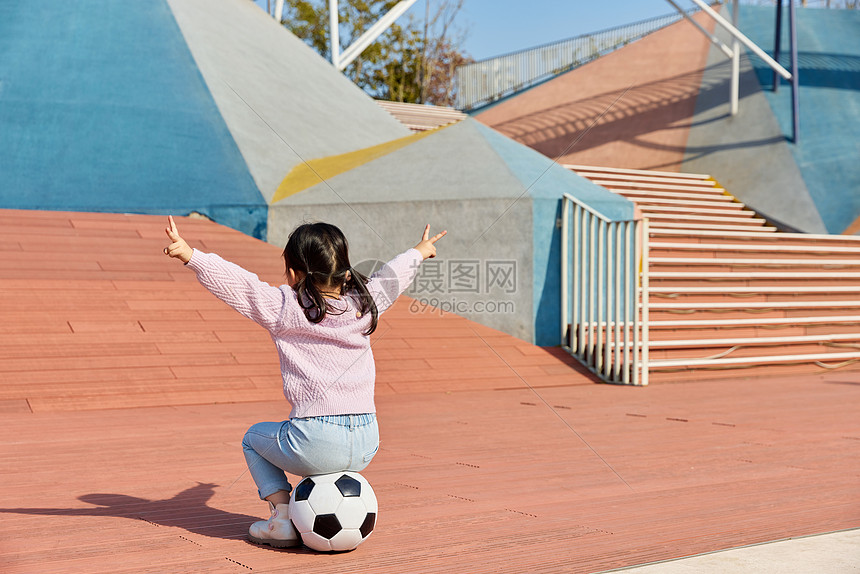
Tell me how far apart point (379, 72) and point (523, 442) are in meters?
26.8

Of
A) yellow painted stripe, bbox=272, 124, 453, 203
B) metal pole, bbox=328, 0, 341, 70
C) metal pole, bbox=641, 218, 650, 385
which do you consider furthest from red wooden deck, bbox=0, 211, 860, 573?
metal pole, bbox=328, 0, 341, 70

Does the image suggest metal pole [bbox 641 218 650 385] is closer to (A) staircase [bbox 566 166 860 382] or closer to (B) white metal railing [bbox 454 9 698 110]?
(A) staircase [bbox 566 166 860 382]

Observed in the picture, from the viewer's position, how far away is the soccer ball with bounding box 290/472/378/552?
2.71 m

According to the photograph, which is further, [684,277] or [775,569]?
[684,277]

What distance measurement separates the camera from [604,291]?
28.7 feet

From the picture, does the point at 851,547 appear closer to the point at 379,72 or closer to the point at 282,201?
the point at 282,201

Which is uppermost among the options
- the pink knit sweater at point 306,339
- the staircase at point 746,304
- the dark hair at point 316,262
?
the dark hair at point 316,262

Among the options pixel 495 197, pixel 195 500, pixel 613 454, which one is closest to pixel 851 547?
pixel 613 454

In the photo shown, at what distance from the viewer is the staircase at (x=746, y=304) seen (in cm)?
870

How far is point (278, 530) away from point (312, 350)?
0.61m

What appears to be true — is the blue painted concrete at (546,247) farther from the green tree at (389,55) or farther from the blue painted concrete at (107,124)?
the green tree at (389,55)

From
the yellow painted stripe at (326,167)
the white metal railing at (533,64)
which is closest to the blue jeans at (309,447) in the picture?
the yellow painted stripe at (326,167)

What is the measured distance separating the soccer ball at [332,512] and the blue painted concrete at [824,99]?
13951mm

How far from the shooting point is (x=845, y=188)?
50.0 feet
